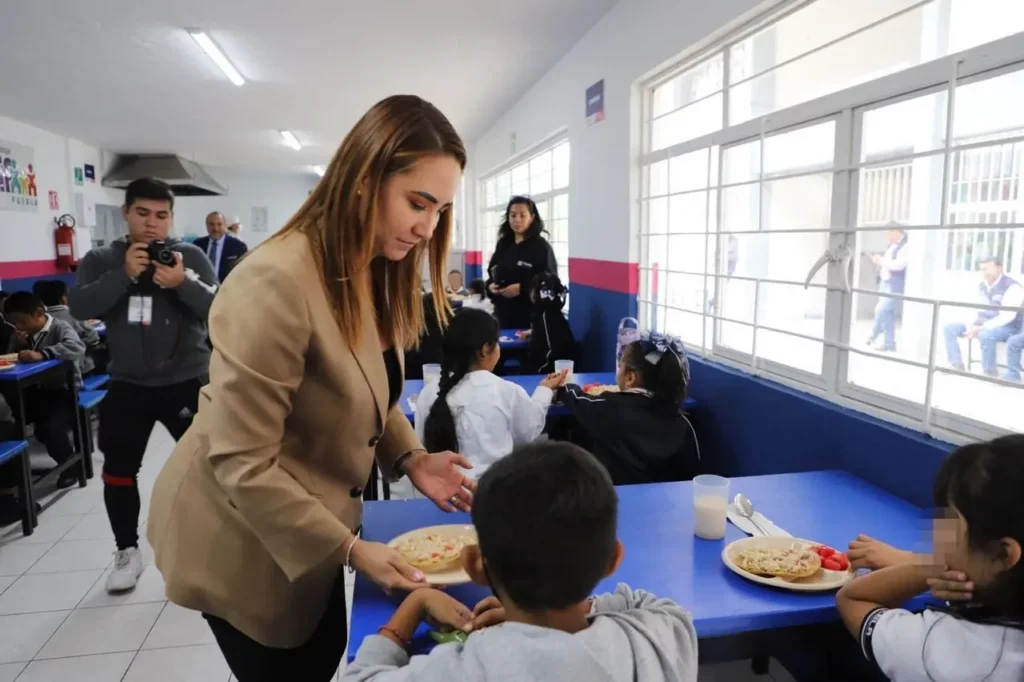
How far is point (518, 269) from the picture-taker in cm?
451

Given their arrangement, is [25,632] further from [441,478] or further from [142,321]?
[441,478]

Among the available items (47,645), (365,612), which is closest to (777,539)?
(365,612)

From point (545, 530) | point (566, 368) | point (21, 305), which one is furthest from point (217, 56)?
point (545, 530)

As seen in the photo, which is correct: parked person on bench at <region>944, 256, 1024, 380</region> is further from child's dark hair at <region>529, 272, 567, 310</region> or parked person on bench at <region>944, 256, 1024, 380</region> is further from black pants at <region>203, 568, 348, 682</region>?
child's dark hair at <region>529, 272, 567, 310</region>

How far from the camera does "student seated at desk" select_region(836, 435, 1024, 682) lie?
88 cm

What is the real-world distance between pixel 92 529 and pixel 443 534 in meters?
2.62

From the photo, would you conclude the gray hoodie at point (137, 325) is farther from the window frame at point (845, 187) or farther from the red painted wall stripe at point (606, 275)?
the red painted wall stripe at point (606, 275)

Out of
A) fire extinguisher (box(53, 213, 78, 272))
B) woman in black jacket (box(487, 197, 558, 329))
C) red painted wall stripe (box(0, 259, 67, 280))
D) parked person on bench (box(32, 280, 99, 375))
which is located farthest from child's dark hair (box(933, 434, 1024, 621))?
fire extinguisher (box(53, 213, 78, 272))

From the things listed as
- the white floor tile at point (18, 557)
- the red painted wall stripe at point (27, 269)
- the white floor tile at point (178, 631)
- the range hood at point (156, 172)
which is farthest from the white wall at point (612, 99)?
the range hood at point (156, 172)

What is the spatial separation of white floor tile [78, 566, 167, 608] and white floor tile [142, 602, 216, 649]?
120 mm

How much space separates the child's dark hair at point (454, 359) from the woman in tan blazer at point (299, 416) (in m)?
1.01

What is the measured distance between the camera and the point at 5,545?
2.93 meters

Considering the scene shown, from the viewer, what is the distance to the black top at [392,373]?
1162 mm

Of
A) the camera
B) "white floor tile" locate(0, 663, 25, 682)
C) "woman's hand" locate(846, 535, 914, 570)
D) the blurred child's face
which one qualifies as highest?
the camera
